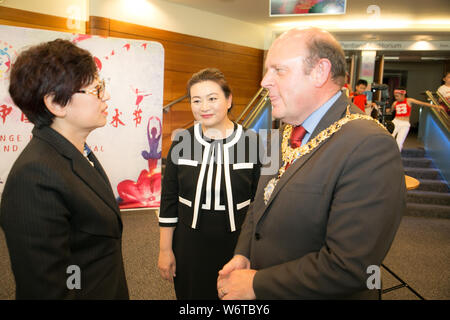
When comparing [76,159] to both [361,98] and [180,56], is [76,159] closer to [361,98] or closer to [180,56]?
[361,98]

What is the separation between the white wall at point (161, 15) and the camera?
19.8 ft

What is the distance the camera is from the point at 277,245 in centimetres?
107

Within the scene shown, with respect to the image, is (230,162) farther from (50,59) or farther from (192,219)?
(50,59)

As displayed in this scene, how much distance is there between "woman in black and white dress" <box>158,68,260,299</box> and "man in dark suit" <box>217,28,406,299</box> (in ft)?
1.43

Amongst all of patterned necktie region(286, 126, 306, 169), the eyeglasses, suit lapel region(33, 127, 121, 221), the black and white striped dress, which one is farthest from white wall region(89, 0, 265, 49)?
patterned necktie region(286, 126, 306, 169)

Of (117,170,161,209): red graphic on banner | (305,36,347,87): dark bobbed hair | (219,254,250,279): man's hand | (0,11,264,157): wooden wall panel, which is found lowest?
(117,170,161,209): red graphic on banner

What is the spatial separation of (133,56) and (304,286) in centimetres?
344

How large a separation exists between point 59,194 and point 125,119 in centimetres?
295

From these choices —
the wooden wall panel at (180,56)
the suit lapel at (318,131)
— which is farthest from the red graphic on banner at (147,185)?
the wooden wall panel at (180,56)

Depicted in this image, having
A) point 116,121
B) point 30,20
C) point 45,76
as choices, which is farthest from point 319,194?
point 30,20

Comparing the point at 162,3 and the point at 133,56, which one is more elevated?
the point at 162,3

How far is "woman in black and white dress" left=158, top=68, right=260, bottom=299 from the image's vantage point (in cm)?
167

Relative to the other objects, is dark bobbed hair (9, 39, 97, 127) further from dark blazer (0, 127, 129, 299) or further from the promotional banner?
the promotional banner
